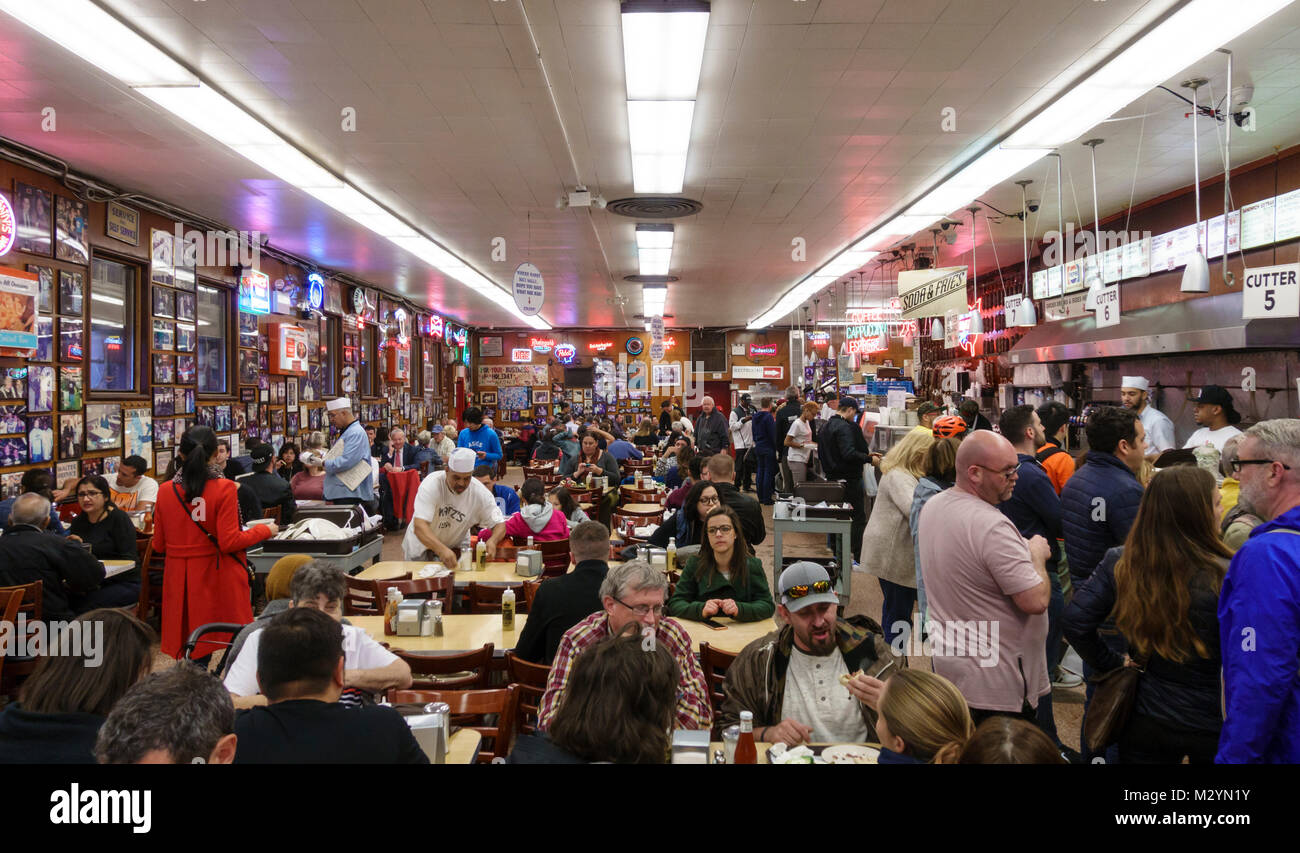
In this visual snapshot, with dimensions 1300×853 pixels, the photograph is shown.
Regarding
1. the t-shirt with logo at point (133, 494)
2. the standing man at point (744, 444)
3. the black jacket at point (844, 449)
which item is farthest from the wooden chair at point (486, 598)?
the standing man at point (744, 444)

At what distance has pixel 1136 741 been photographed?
→ 2.96 metres

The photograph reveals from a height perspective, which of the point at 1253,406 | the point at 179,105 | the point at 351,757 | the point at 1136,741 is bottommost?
the point at 1136,741

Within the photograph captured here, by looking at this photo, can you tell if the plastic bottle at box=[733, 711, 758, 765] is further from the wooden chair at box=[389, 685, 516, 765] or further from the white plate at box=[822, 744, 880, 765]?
the wooden chair at box=[389, 685, 516, 765]

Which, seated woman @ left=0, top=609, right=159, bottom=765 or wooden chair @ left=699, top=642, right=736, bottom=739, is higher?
seated woman @ left=0, top=609, right=159, bottom=765

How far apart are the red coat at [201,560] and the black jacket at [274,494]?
9.68 feet

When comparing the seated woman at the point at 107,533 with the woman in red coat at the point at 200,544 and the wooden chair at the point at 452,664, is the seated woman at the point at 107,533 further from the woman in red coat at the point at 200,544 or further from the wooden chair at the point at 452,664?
the wooden chair at the point at 452,664

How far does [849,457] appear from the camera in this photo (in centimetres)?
1020

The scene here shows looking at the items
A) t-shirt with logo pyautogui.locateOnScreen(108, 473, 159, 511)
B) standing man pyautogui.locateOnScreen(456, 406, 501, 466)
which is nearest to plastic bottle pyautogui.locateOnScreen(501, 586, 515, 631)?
t-shirt with logo pyautogui.locateOnScreen(108, 473, 159, 511)

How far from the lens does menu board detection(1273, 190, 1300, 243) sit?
7.48m

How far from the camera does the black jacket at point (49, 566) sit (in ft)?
17.9

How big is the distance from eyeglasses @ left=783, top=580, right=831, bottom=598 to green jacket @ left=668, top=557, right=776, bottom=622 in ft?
4.59
